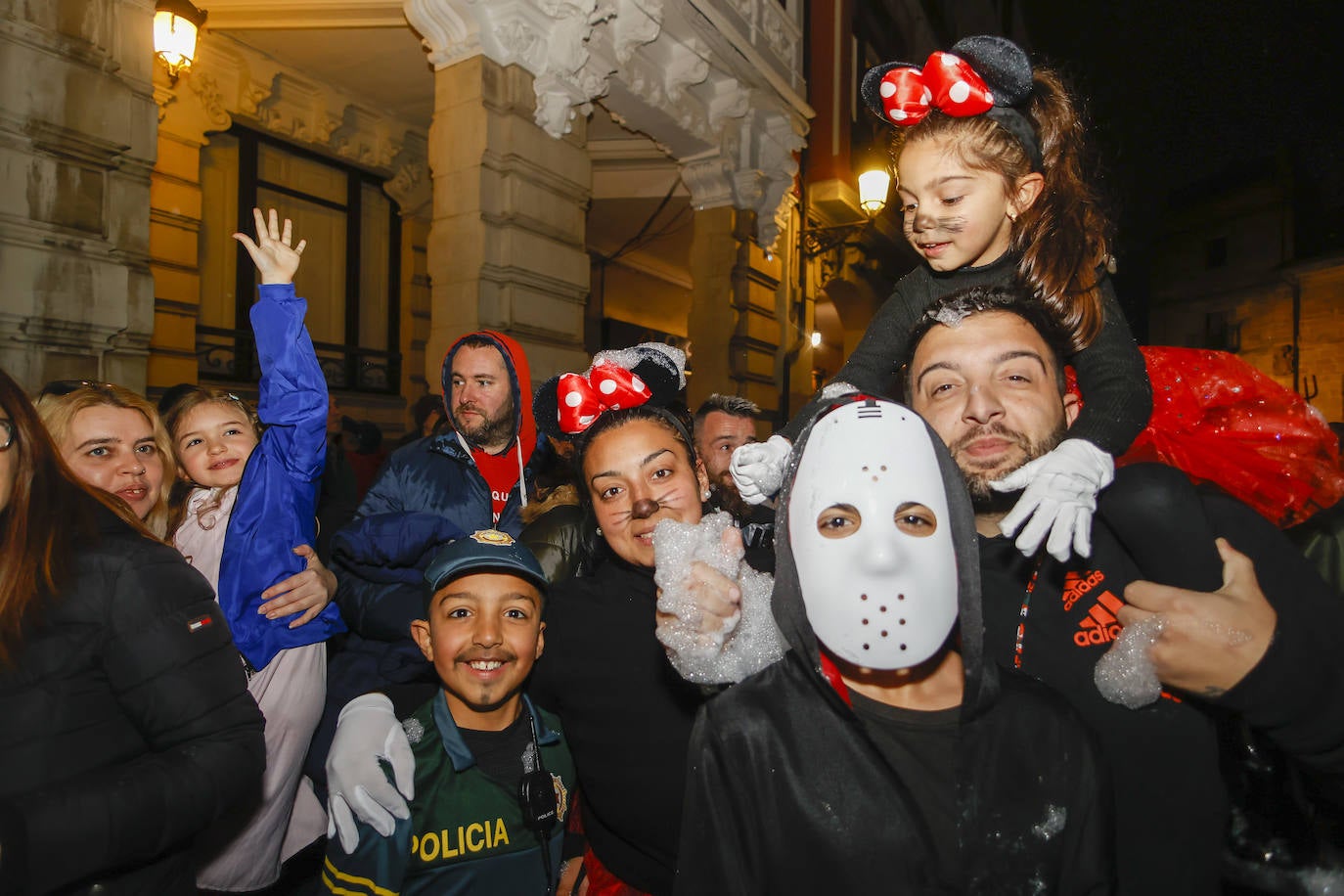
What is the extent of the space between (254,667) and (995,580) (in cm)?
233

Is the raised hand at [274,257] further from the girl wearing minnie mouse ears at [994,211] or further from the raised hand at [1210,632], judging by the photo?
the raised hand at [1210,632]

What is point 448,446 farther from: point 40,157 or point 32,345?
point 40,157

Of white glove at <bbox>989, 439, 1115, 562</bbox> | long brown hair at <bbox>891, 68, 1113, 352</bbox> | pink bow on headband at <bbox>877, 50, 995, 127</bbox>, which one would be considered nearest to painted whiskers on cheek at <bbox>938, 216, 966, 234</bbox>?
long brown hair at <bbox>891, 68, 1113, 352</bbox>

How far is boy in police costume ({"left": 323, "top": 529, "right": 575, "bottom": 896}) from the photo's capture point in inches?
72.4

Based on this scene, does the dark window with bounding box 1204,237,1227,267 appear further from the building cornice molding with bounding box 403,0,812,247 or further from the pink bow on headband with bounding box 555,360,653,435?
the pink bow on headband with bounding box 555,360,653,435

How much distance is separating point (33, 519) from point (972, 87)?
218 centimetres

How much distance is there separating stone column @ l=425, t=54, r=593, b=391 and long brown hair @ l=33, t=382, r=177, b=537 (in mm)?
3183

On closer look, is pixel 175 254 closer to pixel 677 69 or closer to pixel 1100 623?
pixel 677 69

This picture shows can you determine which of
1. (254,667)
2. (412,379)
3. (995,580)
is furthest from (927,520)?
(412,379)

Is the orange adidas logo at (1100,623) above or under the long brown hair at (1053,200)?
under

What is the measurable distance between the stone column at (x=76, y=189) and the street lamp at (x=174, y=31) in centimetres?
Answer: 78

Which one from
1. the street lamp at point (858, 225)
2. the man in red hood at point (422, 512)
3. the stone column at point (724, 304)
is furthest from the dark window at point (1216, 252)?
the man in red hood at point (422, 512)

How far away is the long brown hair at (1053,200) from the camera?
1575 millimetres

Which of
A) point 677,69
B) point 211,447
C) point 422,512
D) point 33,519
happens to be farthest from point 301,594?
point 677,69
